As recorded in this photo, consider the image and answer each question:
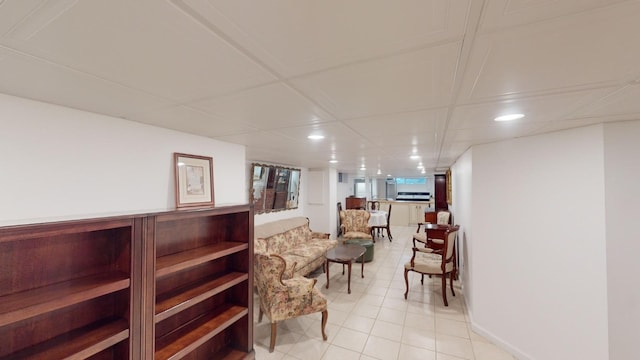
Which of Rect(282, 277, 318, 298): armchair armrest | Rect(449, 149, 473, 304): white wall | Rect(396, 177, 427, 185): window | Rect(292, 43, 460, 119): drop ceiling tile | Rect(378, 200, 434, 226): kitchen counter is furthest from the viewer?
Rect(396, 177, 427, 185): window

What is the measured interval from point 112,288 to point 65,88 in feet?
3.24

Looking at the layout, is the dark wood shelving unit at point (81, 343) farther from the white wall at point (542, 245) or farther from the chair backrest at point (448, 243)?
the chair backrest at point (448, 243)

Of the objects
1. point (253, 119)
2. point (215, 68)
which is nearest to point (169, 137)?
point (253, 119)

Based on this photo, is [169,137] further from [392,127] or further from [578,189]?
[578,189]

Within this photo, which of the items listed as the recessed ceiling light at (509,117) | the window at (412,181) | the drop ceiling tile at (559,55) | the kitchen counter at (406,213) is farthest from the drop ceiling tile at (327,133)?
the window at (412,181)

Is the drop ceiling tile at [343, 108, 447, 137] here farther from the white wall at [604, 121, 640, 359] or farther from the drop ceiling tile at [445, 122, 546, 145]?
the white wall at [604, 121, 640, 359]

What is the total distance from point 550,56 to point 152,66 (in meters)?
1.42

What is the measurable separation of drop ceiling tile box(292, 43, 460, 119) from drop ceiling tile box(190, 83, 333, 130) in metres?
0.10

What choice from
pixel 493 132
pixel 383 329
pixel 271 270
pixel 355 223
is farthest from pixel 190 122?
pixel 355 223

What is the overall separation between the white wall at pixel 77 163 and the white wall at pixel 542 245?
3040mm

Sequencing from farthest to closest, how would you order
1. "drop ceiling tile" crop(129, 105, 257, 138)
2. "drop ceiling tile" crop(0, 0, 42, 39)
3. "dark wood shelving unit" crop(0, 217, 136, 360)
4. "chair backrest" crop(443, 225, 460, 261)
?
"chair backrest" crop(443, 225, 460, 261) → "drop ceiling tile" crop(129, 105, 257, 138) → "dark wood shelving unit" crop(0, 217, 136, 360) → "drop ceiling tile" crop(0, 0, 42, 39)

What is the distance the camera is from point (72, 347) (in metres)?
1.14

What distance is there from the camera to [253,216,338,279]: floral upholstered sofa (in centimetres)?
393

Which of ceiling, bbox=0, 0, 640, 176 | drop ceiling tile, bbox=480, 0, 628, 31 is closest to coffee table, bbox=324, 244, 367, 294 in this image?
ceiling, bbox=0, 0, 640, 176
